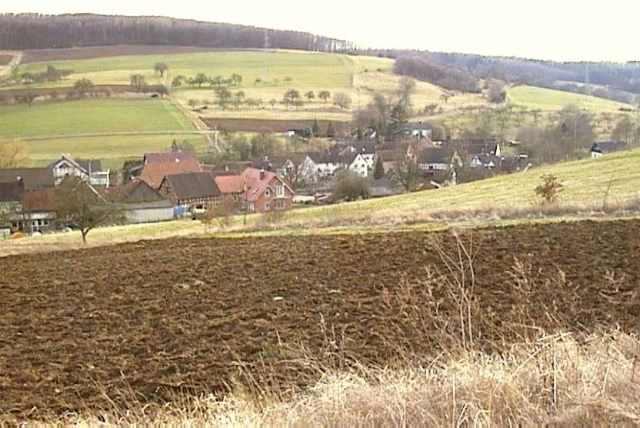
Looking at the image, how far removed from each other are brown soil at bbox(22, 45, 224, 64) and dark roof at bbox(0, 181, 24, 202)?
128 ft

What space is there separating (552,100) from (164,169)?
4932cm

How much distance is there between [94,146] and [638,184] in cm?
4566

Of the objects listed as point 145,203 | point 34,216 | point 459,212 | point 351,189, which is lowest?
point 145,203

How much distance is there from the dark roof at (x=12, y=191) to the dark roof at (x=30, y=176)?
1.69 ft

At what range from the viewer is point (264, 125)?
220ft

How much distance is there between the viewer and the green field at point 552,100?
73.9 meters

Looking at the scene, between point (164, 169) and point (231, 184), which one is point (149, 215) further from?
point (164, 169)

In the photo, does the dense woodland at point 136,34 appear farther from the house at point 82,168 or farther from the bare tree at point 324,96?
the house at point 82,168

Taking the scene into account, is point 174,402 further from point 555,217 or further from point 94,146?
point 94,146

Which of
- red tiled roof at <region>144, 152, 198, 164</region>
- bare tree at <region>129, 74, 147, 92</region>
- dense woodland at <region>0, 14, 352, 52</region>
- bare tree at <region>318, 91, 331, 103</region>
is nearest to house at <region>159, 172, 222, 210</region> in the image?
red tiled roof at <region>144, 152, 198, 164</region>

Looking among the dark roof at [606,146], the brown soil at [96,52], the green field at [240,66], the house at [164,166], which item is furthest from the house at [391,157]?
the brown soil at [96,52]

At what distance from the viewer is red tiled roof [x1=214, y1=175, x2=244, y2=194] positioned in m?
44.2

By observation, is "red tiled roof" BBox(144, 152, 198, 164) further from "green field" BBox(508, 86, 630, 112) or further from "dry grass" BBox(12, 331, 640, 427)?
"dry grass" BBox(12, 331, 640, 427)

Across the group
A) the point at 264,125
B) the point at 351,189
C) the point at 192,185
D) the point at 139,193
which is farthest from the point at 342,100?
the point at 351,189
